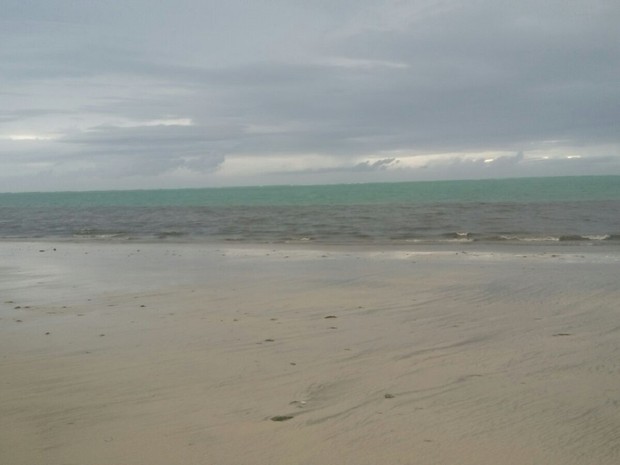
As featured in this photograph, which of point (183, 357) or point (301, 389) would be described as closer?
point (301, 389)

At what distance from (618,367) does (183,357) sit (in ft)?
15.1

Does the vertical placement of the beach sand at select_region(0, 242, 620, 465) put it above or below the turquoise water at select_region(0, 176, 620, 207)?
below

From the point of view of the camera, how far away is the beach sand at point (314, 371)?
182 inches

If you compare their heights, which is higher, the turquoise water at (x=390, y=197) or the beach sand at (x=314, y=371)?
the turquoise water at (x=390, y=197)

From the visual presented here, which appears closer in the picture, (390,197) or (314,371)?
(314,371)

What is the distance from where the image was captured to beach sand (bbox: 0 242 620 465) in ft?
15.2

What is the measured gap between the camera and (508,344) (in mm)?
7320

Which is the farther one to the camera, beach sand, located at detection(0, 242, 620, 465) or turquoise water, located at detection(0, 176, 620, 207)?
turquoise water, located at detection(0, 176, 620, 207)

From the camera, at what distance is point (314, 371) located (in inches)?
252

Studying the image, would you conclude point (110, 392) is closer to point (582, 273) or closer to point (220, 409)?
point (220, 409)

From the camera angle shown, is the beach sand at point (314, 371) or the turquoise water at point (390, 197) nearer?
the beach sand at point (314, 371)

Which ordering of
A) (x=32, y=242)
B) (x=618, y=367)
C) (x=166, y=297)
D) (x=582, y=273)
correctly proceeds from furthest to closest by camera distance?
(x=32, y=242) → (x=582, y=273) → (x=166, y=297) → (x=618, y=367)

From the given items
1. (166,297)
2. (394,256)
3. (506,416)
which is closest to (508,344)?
(506,416)

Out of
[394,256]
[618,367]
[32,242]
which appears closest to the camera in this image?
[618,367]
